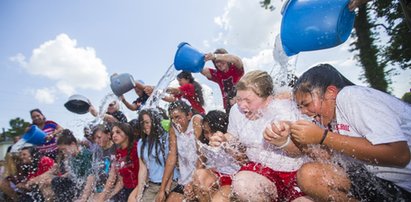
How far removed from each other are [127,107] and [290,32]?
3886mm

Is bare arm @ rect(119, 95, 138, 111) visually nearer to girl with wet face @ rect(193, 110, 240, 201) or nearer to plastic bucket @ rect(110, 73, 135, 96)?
plastic bucket @ rect(110, 73, 135, 96)

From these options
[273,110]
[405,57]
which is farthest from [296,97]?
[405,57]

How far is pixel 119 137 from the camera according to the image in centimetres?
459

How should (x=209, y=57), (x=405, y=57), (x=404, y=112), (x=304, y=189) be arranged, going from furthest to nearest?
(x=405, y=57) < (x=209, y=57) < (x=304, y=189) < (x=404, y=112)

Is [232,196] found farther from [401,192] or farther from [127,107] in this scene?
[127,107]

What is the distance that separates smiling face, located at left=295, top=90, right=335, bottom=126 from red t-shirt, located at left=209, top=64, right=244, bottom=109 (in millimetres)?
2107

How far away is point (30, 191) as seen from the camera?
5254mm

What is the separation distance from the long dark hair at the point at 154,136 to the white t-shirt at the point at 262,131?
1703mm

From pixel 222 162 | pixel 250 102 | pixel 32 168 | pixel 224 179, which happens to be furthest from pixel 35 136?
pixel 250 102

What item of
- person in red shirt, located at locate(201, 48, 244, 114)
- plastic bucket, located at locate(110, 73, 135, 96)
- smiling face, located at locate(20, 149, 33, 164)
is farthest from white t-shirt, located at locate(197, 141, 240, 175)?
smiling face, located at locate(20, 149, 33, 164)

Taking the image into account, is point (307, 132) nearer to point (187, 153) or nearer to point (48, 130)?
point (187, 153)

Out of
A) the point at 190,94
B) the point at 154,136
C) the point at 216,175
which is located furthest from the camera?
the point at 190,94

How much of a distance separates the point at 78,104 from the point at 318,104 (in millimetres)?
5229

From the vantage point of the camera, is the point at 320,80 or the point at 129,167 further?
the point at 129,167
